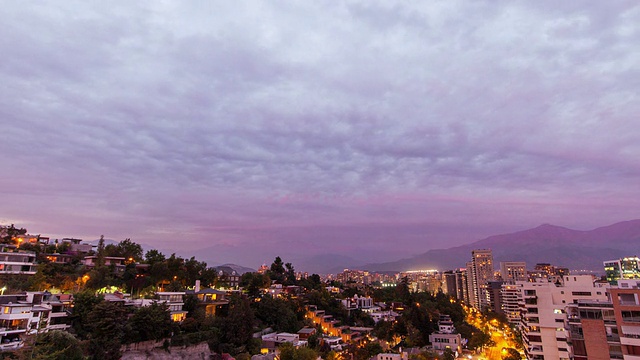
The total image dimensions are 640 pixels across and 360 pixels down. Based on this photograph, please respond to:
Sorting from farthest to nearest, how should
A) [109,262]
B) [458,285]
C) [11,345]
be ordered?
[458,285], [109,262], [11,345]

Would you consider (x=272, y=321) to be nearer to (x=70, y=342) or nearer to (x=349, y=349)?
(x=349, y=349)

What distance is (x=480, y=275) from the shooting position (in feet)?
304

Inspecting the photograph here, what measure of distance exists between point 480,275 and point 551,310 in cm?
7249

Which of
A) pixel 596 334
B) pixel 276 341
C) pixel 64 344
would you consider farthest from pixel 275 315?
pixel 596 334

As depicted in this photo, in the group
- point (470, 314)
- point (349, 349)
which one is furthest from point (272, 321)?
point (470, 314)

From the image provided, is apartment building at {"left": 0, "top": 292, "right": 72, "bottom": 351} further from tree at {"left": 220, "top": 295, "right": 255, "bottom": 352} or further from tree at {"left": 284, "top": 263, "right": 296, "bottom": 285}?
tree at {"left": 284, "top": 263, "right": 296, "bottom": 285}

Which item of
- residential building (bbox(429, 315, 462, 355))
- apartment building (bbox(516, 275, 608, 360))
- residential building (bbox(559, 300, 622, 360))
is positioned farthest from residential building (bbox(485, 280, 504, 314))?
residential building (bbox(559, 300, 622, 360))

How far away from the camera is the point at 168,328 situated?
25812 mm

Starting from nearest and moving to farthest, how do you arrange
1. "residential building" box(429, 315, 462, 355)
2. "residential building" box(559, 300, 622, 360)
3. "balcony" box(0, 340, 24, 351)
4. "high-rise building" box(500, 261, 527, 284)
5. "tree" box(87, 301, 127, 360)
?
"residential building" box(559, 300, 622, 360) < "balcony" box(0, 340, 24, 351) < "tree" box(87, 301, 127, 360) < "residential building" box(429, 315, 462, 355) < "high-rise building" box(500, 261, 527, 284)

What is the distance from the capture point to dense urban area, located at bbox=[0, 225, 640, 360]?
1973 cm

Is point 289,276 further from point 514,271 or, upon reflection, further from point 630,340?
point 514,271

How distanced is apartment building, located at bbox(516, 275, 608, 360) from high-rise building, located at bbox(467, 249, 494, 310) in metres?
67.2

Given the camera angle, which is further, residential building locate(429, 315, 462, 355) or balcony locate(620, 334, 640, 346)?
residential building locate(429, 315, 462, 355)

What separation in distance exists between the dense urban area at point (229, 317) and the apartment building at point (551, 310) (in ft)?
0.22
